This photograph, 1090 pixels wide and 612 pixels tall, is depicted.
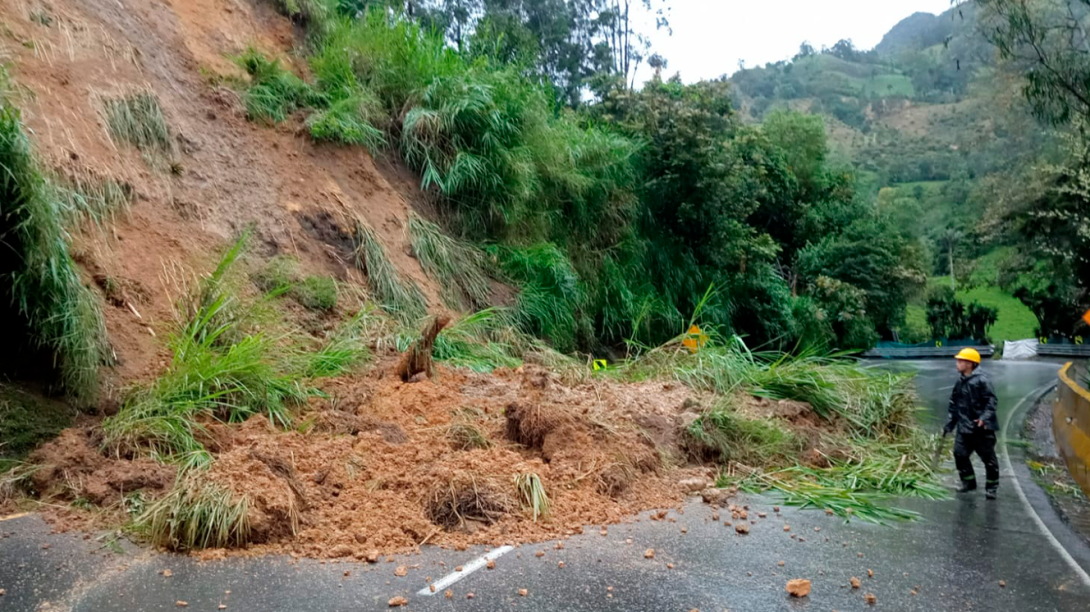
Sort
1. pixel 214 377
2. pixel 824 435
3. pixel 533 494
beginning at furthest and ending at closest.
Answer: pixel 824 435, pixel 214 377, pixel 533 494

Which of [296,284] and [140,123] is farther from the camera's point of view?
[140,123]

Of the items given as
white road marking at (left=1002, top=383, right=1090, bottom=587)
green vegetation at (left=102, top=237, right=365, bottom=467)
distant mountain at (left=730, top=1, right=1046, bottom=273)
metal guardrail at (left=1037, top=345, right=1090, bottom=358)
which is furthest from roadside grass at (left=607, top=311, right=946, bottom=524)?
distant mountain at (left=730, top=1, right=1046, bottom=273)

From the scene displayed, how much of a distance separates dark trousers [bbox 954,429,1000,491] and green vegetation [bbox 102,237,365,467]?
5.94 metres

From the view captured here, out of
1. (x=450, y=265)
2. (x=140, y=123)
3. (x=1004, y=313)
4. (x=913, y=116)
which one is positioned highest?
(x=913, y=116)

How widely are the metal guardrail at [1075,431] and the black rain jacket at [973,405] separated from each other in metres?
1.27

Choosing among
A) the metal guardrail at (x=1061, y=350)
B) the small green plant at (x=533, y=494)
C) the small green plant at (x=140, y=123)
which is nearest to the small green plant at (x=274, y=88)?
the small green plant at (x=140, y=123)

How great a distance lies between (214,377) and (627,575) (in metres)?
3.98

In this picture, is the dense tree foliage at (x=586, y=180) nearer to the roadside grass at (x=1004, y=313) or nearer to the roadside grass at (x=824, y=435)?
the roadside grass at (x=824, y=435)

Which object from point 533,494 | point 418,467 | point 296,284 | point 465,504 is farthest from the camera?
point 296,284

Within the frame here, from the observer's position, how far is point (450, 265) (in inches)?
508

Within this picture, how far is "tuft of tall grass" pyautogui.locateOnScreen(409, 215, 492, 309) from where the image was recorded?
12570 millimetres

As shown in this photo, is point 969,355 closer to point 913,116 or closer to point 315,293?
point 315,293

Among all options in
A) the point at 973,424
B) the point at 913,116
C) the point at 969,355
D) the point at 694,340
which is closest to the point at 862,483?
the point at 973,424

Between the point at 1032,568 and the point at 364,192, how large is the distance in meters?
9.89
